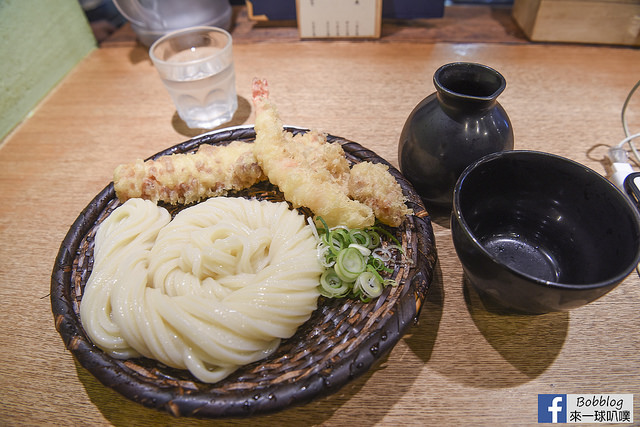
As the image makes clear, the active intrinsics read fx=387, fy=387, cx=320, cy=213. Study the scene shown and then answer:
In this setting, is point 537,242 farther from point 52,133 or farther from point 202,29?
point 52,133

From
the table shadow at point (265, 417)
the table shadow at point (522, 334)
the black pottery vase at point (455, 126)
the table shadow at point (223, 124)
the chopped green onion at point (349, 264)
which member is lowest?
the table shadow at point (265, 417)

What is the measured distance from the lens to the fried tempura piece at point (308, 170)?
1.49m

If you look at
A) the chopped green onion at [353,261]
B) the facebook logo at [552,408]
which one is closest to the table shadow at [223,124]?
the chopped green onion at [353,261]

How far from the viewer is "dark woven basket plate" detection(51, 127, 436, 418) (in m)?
1.05

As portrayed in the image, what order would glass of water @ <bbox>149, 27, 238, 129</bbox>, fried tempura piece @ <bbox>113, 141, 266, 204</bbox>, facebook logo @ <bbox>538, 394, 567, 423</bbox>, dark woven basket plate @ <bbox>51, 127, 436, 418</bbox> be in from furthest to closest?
glass of water @ <bbox>149, 27, 238, 129</bbox> < fried tempura piece @ <bbox>113, 141, 266, 204</bbox> < facebook logo @ <bbox>538, 394, 567, 423</bbox> < dark woven basket plate @ <bbox>51, 127, 436, 418</bbox>

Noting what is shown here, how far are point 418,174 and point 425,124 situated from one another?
211mm

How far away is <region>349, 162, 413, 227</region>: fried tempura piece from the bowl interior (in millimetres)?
236

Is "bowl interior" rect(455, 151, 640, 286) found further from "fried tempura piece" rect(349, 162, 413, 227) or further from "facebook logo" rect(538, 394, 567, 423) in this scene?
"facebook logo" rect(538, 394, 567, 423)

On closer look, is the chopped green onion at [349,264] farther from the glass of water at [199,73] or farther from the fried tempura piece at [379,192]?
the glass of water at [199,73]

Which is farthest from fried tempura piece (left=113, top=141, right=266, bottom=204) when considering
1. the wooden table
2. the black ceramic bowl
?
the black ceramic bowl

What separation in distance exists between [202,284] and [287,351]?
0.38 metres

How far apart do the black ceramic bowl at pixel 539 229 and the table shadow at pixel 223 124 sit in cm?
160

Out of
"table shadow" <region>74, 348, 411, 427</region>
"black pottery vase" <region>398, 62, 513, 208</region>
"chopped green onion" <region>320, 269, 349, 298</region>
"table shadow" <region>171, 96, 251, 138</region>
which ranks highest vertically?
"black pottery vase" <region>398, 62, 513, 208</region>

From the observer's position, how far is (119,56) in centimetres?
320
